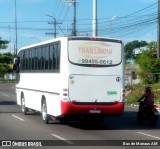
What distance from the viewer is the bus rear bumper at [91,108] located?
19.1 meters

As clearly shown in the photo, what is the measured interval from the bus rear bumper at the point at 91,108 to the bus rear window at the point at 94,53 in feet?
4.74

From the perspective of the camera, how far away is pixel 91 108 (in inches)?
766

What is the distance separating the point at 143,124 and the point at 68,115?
393cm

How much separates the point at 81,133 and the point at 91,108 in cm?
150

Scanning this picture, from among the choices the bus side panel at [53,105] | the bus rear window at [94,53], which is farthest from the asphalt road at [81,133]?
the bus rear window at [94,53]

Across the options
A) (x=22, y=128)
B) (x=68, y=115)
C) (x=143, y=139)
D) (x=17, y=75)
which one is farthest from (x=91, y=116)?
(x=17, y=75)

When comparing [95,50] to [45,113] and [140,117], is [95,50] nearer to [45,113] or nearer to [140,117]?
[45,113]

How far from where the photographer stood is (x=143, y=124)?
21938 millimetres

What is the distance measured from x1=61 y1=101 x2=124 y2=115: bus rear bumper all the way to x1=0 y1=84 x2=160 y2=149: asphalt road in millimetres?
621

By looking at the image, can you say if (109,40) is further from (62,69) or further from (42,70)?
(42,70)

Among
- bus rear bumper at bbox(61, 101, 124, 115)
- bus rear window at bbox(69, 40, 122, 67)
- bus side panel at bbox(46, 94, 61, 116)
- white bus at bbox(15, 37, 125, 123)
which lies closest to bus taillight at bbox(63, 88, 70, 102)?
white bus at bbox(15, 37, 125, 123)

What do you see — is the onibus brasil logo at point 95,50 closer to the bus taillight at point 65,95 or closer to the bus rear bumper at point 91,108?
the bus taillight at point 65,95

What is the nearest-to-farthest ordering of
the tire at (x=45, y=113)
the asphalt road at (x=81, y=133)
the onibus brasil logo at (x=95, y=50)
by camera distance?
the asphalt road at (x=81, y=133) → the onibus brasil logo at (x=95, y=50) → the tire at (x=45, y=113)

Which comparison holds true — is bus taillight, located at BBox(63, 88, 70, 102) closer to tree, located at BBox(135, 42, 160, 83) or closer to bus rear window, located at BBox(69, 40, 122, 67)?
bus rear window, located at BBox(69, 40, 122, 67)
